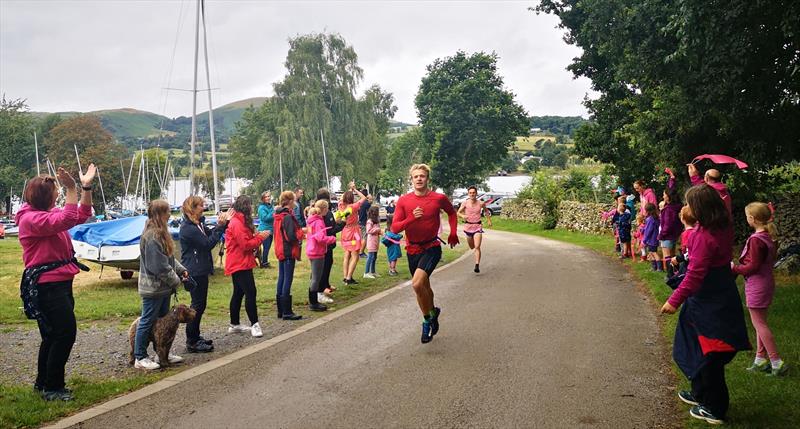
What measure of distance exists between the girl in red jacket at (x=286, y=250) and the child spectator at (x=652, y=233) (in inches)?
332

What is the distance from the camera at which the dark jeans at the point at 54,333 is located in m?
5.81

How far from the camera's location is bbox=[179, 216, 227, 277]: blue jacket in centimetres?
771

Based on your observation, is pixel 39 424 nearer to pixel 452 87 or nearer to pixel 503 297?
pixel 503 297

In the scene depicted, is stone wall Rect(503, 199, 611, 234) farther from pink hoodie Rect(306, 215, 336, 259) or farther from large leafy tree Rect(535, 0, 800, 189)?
pink hoodie Rect(306, 215, 336, 259)

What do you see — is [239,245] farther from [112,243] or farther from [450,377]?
[112,243]

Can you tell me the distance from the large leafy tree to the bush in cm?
1745

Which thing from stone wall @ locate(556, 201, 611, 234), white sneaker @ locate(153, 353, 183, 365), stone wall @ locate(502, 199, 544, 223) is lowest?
stone wall @ locate(502, 199, 544, 223)

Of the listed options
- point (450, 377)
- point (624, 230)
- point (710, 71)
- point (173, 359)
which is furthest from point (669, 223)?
point (173, 359)

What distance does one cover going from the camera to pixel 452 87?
57.4 m

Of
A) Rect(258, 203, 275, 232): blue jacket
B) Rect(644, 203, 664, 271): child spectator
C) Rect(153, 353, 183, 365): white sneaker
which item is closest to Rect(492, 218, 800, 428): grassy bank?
Rect(644, 203, 664, 271): child spectator

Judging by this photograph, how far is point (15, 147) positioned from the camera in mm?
73625

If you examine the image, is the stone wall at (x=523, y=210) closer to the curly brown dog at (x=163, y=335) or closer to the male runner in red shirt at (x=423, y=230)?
the male runner in red shirt at (x=423, y=230)

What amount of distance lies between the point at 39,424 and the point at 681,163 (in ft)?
47.9

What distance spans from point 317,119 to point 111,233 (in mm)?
41722
